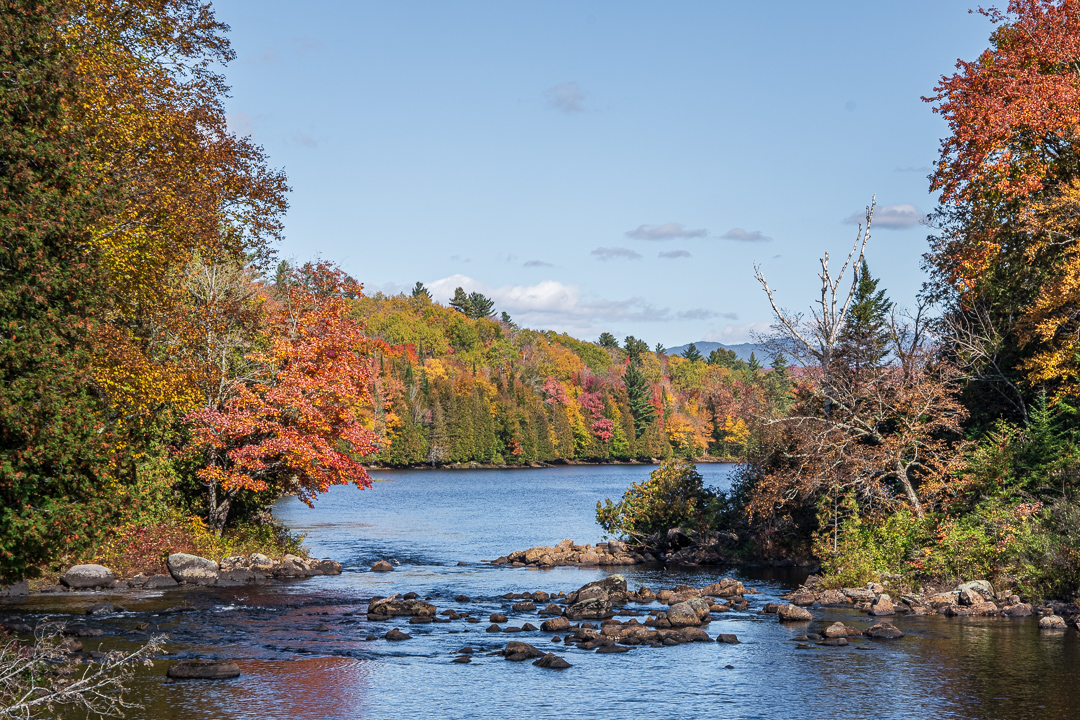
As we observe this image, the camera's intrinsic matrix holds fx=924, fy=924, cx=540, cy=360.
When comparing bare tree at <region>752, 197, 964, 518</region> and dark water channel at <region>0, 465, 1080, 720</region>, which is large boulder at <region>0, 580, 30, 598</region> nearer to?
dark water channel at <region>0, 465, 1080, 720</region>

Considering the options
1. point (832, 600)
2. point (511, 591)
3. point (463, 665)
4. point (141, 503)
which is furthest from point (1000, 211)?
point (141, 503)

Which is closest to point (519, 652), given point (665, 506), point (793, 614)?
point (793, 614)

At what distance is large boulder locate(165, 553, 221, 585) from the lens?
28.7 metres

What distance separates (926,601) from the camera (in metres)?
25.5

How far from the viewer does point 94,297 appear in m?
15.6

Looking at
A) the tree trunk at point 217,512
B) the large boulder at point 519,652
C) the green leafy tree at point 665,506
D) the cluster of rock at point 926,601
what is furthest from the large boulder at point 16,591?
the green leafy tree at point 665,506

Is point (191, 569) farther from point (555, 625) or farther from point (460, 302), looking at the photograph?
point (460, 302)

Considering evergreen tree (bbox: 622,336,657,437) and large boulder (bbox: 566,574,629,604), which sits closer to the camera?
large boulder (bbox: 566,574,629,604)

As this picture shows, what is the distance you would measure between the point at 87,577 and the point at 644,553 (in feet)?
→ 70.7

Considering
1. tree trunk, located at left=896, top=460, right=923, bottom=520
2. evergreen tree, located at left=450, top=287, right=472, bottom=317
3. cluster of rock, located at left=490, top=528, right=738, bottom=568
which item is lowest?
cluster of rock, located at left=490, top=528, right=738, bottom=568

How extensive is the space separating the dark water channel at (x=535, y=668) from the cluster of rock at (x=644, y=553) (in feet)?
20.0

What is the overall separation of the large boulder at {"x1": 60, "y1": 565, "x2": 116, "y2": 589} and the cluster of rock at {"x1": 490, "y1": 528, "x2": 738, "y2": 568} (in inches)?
601

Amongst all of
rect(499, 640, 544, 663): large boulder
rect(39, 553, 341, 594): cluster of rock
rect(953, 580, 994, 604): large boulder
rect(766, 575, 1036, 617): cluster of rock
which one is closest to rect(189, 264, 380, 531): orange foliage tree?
rect(39, 553, 341, 594): cluster of rock

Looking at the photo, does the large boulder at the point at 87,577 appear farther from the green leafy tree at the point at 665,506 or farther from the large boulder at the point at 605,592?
the green leafy tree at the point at 665,506
